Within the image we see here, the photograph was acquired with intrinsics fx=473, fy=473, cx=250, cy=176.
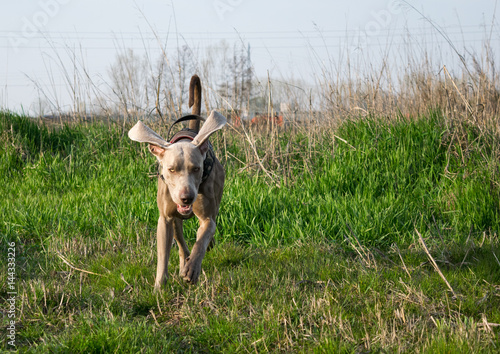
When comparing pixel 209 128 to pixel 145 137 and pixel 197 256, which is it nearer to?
pixel 145 137

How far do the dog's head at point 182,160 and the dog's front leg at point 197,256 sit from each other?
0.64 feet

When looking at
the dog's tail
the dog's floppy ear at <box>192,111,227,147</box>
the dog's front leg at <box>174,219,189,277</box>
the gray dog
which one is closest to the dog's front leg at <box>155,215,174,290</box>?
the gray dog

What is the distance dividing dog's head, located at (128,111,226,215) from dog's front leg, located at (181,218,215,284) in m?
0.20

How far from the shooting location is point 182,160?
109 inches

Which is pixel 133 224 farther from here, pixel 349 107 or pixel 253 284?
pixel 349 107

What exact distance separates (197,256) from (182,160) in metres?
0.58

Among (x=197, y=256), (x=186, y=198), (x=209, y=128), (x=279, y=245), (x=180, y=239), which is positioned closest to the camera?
(x=186, y=198)

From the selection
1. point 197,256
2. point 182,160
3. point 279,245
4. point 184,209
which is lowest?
point 279,245

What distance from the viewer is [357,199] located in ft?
14.9

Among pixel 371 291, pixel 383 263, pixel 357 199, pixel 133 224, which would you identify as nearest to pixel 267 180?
pixel 357 199

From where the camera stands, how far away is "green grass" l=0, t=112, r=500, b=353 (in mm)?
2508

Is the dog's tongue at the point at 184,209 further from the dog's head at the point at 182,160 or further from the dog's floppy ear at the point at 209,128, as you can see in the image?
the dog's floppy ear at the point at 209,128

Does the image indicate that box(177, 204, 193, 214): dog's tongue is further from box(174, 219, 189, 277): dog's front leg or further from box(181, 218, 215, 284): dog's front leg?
box(174, 219, 189, 277): dog's front leg

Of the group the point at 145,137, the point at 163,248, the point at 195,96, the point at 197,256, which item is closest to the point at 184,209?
the point at 197,256
